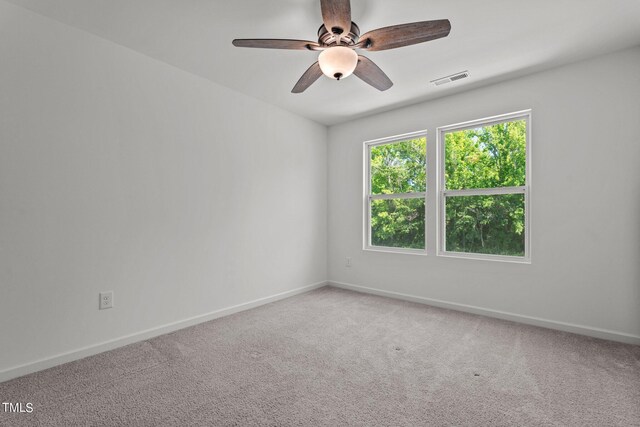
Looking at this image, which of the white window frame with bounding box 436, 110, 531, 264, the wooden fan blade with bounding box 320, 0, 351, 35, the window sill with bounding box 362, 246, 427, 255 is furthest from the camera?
the window sill with bounding box 362, 246, 427, 255

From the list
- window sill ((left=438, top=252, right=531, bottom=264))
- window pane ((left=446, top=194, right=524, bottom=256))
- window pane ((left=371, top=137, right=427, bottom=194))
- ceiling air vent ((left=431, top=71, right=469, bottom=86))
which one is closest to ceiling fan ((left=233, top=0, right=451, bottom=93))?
ceiling air vent ((left=431, top=71, right=469, bottom=86))

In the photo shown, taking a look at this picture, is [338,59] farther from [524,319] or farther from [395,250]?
→ [524,319]

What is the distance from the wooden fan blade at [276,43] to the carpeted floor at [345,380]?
2.09m

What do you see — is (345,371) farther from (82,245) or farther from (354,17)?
(354,17)

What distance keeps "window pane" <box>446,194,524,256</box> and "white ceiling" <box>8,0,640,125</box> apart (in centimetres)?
122

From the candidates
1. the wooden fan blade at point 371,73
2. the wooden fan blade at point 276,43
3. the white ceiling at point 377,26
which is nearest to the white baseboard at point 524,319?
the white ceiling at point 377,26

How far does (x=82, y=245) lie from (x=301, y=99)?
8.26 ft

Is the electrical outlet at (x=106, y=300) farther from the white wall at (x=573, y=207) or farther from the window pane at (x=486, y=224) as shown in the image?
the window pane at (x=486, y=224)

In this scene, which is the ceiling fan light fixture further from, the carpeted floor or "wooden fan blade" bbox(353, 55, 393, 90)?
the carpeted floor

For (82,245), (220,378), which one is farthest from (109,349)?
(220,378)

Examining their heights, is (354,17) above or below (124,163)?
above

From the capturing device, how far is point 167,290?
9.07 feet

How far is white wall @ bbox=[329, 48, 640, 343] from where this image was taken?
250 centimetres

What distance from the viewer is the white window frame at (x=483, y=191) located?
3.00m
